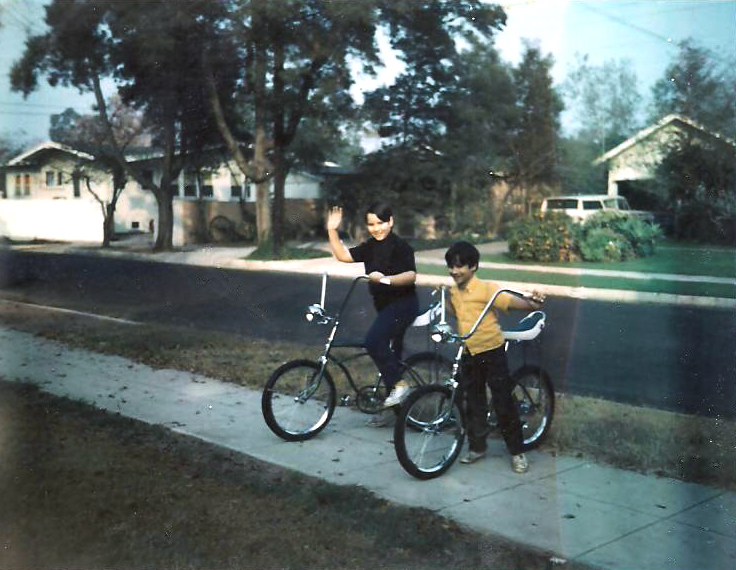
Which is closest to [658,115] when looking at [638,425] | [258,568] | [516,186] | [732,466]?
[516,186]

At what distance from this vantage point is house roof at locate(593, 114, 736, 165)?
10.8 m

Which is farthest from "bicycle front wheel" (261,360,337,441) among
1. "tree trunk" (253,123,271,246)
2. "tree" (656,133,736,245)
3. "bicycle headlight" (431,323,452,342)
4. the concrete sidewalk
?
"tree trunk" (253,123,271,246)

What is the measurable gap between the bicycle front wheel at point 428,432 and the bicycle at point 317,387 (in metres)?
0.72

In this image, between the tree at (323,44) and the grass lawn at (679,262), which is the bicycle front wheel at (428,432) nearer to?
the tree at (323,44)

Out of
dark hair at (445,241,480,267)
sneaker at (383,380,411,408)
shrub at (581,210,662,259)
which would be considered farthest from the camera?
shrub at (581,210,662,259)

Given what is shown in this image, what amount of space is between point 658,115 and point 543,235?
291 inches

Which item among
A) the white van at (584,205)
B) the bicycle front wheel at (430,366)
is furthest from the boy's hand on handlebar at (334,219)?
the white van at (584,205)

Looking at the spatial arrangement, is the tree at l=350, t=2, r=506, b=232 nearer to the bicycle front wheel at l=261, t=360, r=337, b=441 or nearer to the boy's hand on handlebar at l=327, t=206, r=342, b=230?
the boy's hand on handlebar at l=327, t=206, r=342, b=230

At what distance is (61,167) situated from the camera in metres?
12.9

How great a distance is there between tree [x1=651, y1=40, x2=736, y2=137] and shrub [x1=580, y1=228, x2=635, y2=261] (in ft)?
17.9

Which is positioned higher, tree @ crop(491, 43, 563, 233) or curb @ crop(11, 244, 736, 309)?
tree @ crop(491, 43, 563, 233)

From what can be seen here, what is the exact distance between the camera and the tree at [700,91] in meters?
8.35

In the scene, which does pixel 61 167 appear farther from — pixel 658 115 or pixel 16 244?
pixel 658 115

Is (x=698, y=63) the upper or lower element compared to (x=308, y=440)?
upper
